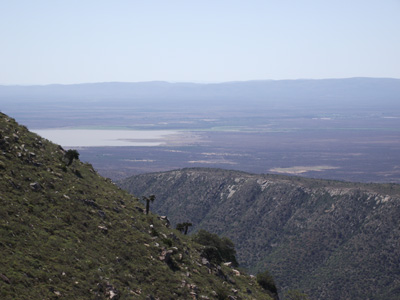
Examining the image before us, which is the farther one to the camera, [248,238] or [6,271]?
[248,238]

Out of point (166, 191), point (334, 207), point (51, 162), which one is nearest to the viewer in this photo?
point (51, 162)

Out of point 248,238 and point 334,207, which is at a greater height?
point 334,207

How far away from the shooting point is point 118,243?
A: 3195cm

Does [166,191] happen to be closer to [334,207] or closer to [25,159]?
[334,207]

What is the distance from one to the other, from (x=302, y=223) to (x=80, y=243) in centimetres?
6787

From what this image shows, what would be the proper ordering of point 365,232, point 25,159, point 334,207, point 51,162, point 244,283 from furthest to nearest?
point 334,207, point 365,232, point 244,283, point 51,162, point 25,159

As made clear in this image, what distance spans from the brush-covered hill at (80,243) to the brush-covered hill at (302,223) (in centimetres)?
3606

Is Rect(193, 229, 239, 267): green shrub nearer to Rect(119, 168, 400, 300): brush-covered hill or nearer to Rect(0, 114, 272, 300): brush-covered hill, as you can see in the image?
Rect(0, 114, 272, 300): brush-covered hill

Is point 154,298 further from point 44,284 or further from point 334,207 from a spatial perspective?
point 334,207

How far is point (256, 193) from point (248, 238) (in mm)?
14602

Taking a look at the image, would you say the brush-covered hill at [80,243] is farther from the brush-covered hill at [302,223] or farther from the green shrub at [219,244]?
the brush-covered hill at [302,223]

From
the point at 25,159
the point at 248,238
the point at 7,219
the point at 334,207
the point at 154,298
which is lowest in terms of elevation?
the point at 248,238

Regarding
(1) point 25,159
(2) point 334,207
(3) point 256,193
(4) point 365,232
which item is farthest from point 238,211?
(1) point 25,159

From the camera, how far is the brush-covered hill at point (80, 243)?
25.3 metres
